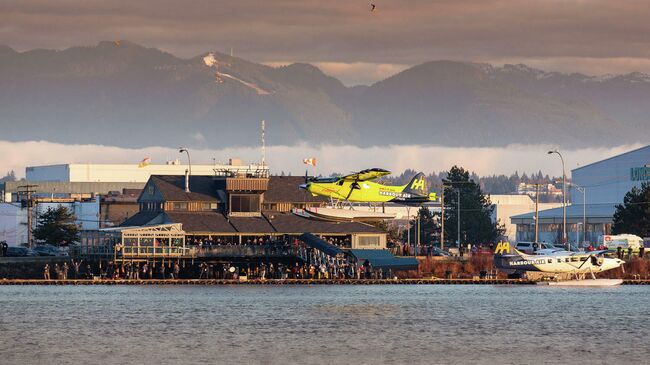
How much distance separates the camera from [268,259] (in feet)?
482

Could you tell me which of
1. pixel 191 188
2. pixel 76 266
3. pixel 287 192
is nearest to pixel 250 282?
pixel 76 266

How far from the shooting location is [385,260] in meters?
150

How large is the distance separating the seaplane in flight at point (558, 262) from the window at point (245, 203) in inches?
1154

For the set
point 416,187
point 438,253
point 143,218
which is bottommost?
point 438,253

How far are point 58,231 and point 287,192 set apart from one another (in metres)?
31.5

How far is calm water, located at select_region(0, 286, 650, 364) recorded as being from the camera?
78.7 meters

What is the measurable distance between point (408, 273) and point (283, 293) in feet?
78.3

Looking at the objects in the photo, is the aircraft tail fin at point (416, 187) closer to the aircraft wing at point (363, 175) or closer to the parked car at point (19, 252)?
the aircraft wing at point (363, 175)

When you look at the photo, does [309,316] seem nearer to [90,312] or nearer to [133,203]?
[90,312]

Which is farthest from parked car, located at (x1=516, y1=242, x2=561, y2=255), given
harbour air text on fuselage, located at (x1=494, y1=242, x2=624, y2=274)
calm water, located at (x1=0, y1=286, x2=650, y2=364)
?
calm water, located at (x1=0, y1=286, x2=650, y2=364)

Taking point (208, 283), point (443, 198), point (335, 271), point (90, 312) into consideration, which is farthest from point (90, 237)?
point (443, 198)

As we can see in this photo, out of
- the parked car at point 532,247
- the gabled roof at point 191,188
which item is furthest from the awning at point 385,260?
the gabled roof at point 191,188

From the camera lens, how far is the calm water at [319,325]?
7869 cm

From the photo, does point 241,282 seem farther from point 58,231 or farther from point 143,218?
point 58,231
